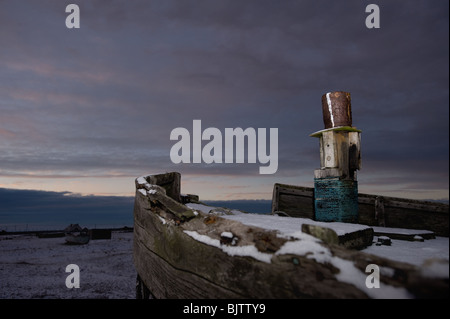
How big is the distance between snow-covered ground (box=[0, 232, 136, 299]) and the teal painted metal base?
836cm

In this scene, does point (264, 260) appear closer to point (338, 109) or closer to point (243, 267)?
point (243, 267)

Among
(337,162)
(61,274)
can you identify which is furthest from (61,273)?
(337,162)

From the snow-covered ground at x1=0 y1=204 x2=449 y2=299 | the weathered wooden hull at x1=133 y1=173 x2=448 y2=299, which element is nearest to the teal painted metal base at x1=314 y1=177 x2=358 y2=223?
the snow-covered ground at x1=0 y1=204 x2=449 y2=299

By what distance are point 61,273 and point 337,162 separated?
1448 cm

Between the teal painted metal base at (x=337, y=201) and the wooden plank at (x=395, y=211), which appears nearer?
the teal painted metal base at (x=337, y=201)

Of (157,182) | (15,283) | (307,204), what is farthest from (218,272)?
(15,283)

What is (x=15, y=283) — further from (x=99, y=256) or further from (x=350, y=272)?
(x=350, y=272)

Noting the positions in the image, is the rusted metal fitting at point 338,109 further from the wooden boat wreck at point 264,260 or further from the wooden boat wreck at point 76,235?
the wooden boat wreck at point 76,235

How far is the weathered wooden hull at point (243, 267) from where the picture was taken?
137 centimetres

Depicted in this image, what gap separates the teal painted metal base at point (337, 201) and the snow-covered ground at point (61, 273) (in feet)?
27.4

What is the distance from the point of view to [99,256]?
18859 mm

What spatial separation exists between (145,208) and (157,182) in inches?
74.1

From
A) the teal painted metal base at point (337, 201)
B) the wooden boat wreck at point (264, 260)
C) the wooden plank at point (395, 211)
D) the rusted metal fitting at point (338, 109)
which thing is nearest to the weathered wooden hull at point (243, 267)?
the wooden boat wreck at point (264, 260)

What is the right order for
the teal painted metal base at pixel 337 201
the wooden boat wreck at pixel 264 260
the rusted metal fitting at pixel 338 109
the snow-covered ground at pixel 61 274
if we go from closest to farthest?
the wooden boat wreck at pixel 264 260
the teal painted metal base at pixel 337 201
the rusted metal fitting at pixel 338 109
the snow-covered ground at pixel 61 274
